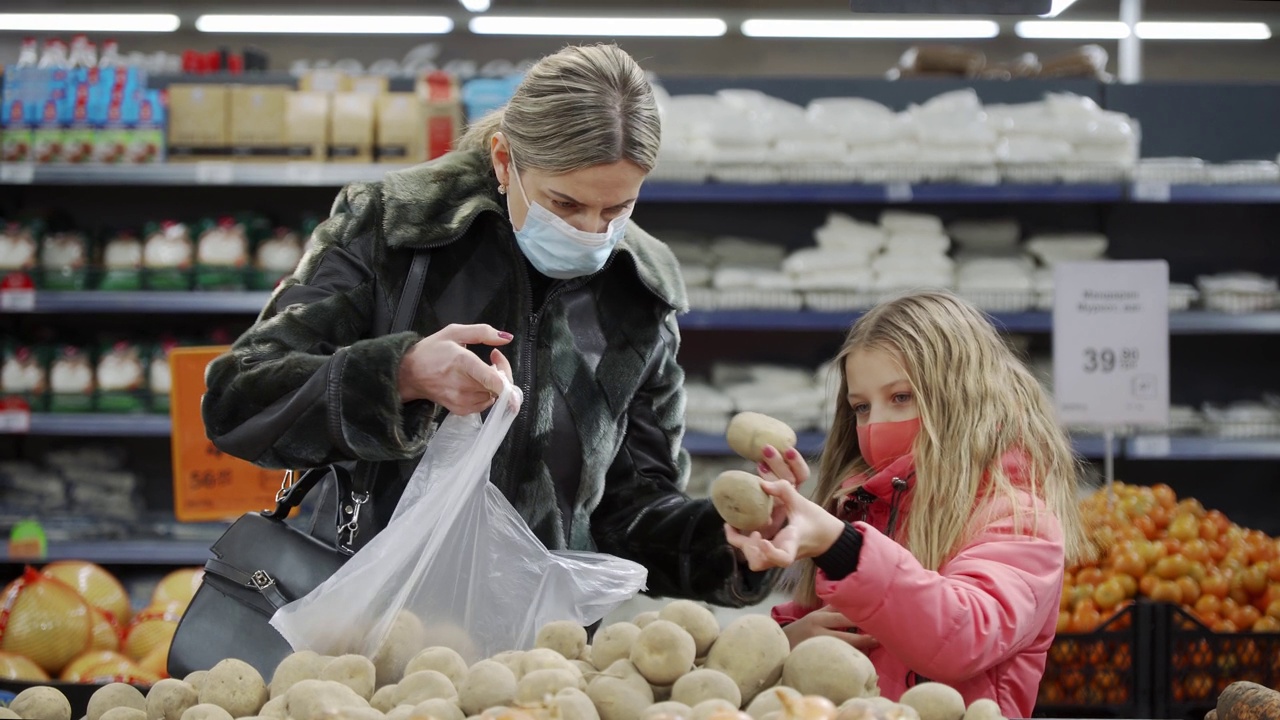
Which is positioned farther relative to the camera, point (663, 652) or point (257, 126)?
point (257, 126)

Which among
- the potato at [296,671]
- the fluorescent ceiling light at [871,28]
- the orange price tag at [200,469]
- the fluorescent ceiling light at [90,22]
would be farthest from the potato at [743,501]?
the fluorescent ceiling light at [90,22]

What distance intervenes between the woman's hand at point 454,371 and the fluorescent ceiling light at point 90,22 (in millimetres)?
8389

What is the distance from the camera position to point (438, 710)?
987 millimetres

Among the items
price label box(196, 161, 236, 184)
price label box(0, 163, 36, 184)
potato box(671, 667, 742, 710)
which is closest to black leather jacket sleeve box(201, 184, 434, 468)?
potato box(671, 667, 742, 710)

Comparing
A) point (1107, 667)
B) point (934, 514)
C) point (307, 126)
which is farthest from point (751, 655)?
point (307, 126)

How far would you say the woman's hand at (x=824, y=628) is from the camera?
1343mm

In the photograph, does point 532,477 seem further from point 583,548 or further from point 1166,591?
point 1166,591

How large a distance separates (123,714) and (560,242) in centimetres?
73

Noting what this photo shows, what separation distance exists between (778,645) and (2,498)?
3.80m

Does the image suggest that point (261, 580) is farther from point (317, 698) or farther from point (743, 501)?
point (743, 501)

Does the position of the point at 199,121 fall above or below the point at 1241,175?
above

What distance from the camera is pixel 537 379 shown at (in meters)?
1.53

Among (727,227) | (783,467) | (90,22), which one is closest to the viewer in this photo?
(783,467)

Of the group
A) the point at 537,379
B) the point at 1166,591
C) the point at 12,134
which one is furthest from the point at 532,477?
the point at 12,134
